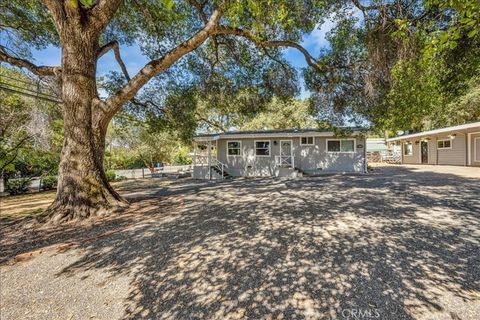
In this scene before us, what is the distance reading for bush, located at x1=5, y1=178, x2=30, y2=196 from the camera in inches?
479

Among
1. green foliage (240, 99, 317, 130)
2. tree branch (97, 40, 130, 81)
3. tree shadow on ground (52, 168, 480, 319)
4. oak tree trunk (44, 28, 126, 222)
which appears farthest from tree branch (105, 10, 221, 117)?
green foliage (240, 99, 317, 130)

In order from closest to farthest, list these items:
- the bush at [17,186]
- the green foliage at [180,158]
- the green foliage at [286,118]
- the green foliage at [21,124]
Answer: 1. the green foliage at [21,124]
2. the bush at [17,186]
3. the green foliage at [286,118]
4. the green foliage at [180,158]

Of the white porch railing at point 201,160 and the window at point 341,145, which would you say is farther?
the white porch railing at point 201,160

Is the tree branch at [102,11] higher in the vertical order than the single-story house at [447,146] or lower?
higher

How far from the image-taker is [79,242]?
4207 mm

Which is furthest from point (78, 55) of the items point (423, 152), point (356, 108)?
point (423, 152)

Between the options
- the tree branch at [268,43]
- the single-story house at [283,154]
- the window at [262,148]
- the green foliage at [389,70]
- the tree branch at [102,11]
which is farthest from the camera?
the window at [262,148]

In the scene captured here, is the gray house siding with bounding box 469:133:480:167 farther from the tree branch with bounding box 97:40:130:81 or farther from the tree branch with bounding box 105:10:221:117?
the tree branch with bounding box 97:40:130:81

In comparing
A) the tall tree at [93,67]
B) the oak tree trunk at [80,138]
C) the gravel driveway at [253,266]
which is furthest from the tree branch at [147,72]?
the gravel driveway at [253,266]

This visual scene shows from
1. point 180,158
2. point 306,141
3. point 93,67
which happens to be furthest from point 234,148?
point 180,158

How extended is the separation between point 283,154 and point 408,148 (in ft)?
51.0

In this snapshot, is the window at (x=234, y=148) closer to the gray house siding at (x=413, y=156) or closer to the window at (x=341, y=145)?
the window at (x=341, y=145)

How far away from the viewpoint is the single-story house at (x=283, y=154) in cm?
1446

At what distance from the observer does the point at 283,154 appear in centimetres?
1519
